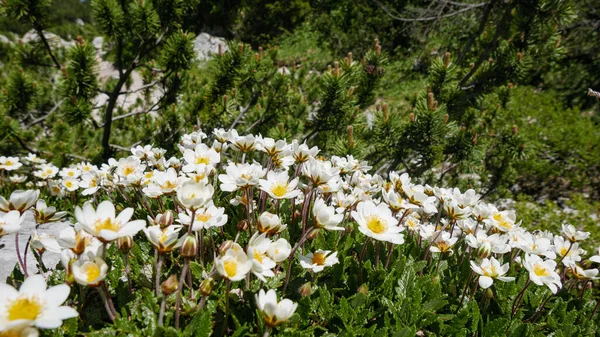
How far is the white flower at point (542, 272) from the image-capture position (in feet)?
4.20

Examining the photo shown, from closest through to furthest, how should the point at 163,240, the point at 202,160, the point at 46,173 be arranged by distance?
the point at 163,240 < the point at 202,160 < the point at 46,173

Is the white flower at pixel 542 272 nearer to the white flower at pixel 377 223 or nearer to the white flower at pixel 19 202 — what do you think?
the white flower at pixel 377 223

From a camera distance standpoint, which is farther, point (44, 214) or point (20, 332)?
point (44, 214)

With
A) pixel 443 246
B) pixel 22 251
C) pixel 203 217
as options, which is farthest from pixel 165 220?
pixel 443 246

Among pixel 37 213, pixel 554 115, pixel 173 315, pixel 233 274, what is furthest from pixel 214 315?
pixel 554 115

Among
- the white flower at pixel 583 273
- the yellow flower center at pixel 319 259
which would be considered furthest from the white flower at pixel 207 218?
the white flower at pixel 583 273

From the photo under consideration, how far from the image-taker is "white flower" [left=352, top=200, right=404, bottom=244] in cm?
118

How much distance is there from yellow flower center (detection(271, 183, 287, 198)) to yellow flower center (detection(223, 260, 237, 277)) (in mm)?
342

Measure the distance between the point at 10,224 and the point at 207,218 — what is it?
1.63ft

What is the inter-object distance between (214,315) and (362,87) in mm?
2232

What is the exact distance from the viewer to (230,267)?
956 millimetres

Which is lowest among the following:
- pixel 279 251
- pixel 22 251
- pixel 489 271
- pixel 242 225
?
pixel 22 251

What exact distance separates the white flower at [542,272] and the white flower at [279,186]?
865 millimetres

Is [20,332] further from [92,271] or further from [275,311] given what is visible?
[275,311]
